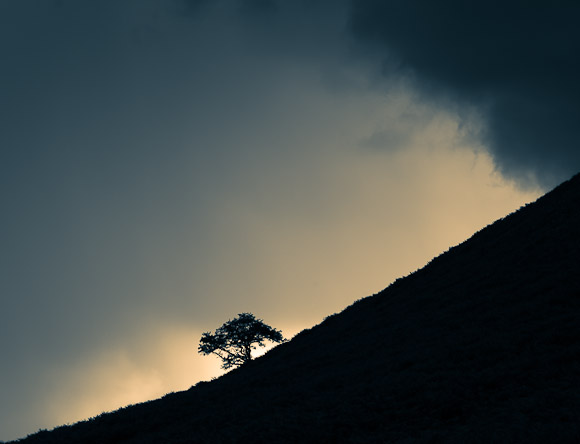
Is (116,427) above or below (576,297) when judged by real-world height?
above

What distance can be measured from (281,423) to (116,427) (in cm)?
1011

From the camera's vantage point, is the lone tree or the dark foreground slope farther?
the lone tree

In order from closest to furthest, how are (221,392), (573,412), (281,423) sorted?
(573,412) < (281,423) < (221,392)

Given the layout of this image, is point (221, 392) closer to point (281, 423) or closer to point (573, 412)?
point (281, 423)

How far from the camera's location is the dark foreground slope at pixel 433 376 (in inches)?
570

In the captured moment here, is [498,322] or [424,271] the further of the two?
[424,271]

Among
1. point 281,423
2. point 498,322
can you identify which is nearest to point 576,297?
point 498,322

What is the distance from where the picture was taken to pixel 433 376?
59.7 feet

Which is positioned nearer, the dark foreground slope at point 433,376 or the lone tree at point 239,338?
the dark foreground slope at point 433,376

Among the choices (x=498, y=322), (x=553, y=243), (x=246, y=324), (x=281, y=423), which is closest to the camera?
(x=281, y=423)

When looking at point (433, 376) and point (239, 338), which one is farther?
point (239, 338)

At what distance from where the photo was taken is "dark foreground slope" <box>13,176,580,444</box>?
47.5 ft

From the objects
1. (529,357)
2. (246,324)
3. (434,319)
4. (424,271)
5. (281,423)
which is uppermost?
(246,324)

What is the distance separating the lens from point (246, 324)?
2628 inches
